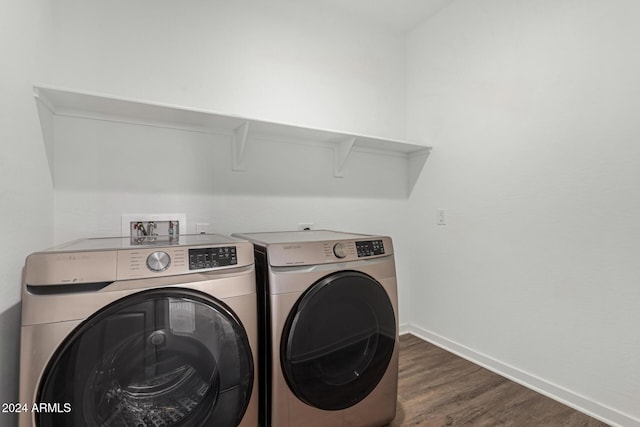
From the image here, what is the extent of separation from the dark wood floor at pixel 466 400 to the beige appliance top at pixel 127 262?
113 centimetres

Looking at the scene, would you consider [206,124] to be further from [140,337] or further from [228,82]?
[140,337]

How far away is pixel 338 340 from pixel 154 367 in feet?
2.19

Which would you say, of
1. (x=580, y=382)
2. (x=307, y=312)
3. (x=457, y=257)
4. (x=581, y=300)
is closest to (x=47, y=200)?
(x=307, y=312)

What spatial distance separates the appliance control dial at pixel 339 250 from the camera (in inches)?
50.1

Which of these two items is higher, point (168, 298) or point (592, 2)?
point (592, 2)

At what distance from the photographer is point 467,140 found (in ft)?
6.77

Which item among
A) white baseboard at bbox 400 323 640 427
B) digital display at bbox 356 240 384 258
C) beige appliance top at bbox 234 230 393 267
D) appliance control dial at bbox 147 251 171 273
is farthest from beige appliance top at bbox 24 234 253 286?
white baseboard at bbox 400 323 640 427

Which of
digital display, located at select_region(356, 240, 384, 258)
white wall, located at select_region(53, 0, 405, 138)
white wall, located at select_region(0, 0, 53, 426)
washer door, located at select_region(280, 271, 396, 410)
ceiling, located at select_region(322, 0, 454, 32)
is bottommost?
washer door, located at select_region(280, 271, 396, 410)

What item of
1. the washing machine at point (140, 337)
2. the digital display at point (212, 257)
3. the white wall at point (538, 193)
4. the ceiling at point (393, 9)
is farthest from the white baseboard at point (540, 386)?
the ceiling at point (393, 9)

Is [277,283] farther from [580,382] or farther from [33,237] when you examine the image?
[580,382]

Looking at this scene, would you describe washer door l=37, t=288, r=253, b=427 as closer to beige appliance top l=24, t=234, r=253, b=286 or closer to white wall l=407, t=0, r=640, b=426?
beige appliance top l=24, t=234, r=253, b=286

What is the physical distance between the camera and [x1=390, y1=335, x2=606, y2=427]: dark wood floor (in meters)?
1.43

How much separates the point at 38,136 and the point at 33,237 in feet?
1.37

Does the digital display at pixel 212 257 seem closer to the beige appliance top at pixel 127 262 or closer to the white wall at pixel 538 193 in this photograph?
the beige appliance top at pixel 127 262
